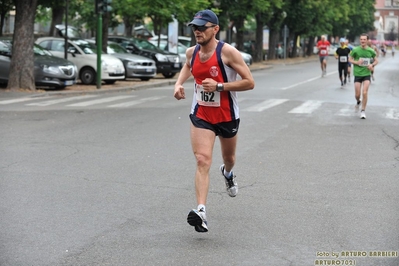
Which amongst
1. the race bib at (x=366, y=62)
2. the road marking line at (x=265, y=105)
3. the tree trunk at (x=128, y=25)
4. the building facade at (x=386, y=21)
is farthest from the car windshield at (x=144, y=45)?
the building facade at (x=386, y=21)

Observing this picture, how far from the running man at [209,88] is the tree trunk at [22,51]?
55.9 feet

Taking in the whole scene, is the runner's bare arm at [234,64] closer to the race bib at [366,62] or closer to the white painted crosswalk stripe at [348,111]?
the race bib at [366,62]

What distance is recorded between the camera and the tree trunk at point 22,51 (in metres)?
23.5

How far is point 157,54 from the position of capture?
32969mm

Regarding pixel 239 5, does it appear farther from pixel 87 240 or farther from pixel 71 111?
pixel 87 240

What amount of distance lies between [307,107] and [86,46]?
11.3m

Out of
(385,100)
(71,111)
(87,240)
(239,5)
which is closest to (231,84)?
(87,240)

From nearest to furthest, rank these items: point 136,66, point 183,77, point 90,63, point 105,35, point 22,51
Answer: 1. point 183,77
2. point 22,51
3. point 90,63
4. point 136,66
5. point 105,35

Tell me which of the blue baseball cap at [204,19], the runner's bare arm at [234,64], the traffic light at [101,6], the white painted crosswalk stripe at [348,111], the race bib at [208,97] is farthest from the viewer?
the traffic light at [101,6]

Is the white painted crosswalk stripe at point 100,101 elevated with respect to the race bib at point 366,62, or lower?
lower

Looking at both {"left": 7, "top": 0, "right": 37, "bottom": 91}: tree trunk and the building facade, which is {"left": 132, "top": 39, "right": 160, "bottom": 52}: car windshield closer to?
{"left": 7, "top": 0, "right": 37, "bottom": 91}: tree trunk

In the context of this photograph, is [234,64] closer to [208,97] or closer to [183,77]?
[208,97]

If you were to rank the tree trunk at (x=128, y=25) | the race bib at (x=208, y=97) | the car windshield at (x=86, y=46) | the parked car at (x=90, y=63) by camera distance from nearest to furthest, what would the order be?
the race bib at (x=208, y=97) → the parked car at (x=90, y=63) → the car windshield at (x=86, y=46) → the tree trunk at (x=128, y=25)

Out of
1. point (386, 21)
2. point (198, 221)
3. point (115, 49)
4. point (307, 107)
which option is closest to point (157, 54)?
point (115, 49)
